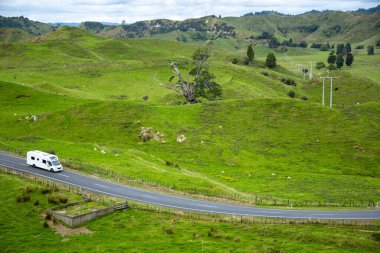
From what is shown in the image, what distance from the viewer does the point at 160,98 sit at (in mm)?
156875

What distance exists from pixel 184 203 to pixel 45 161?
82.9ft

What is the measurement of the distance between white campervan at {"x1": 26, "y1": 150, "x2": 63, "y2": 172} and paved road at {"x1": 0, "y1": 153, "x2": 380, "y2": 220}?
1.32 meters

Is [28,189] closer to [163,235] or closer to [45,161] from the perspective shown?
[45,161]

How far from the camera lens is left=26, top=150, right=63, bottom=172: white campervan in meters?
72.5

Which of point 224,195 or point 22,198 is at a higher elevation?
point 22,198

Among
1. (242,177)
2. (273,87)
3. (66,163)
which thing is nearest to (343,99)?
(273,87)

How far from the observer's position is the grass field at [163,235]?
49.6 m

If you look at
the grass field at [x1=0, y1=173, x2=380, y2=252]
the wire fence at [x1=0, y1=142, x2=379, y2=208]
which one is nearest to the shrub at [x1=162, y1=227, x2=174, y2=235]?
the grass field at [x1=0, y1=173, x2=380, y2=252]

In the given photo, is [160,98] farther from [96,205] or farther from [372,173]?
[96,205]

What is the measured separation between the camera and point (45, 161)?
72.7m

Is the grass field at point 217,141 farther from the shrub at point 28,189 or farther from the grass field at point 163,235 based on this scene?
the shrub at point 28,189

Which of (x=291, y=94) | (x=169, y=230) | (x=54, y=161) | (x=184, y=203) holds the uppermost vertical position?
(x=54, y=161)

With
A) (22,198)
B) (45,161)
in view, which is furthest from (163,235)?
(45,161)

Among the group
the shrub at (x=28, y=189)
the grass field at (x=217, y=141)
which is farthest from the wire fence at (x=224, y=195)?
the shrub at (x=28, y=189)
